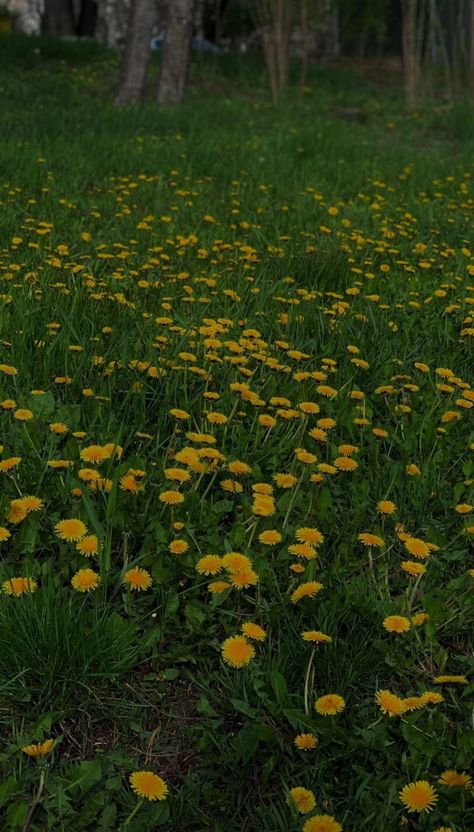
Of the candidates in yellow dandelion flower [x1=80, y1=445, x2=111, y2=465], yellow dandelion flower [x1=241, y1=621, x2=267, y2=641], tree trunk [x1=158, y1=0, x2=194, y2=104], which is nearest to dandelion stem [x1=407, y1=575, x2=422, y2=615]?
yellow dandelion flower [x1=241, y1=621, x2=267, y2=641]

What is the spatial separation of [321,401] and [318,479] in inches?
20.0

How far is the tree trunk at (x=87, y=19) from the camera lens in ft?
61.7

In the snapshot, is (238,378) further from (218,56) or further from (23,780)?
(218,56)

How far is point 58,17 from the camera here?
Result: 56.1ft

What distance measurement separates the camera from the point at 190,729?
141cm

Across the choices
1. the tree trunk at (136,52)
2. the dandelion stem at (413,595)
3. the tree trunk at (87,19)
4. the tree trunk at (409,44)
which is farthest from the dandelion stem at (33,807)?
the tree trunk at (87,19)

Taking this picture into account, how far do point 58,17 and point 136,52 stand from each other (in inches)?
384

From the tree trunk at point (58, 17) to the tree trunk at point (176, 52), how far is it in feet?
30.1

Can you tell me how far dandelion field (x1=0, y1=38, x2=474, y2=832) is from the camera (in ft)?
4.40

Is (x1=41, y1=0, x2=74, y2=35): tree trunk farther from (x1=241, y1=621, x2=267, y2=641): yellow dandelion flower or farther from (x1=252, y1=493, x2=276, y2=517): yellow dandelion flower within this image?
(x1=241, y1=621, x2=267, y2=641): yellow dandelion flower

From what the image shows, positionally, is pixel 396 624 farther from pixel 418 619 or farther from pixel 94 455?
pixel 94 455

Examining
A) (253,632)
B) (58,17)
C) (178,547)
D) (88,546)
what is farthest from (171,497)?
(58,17)

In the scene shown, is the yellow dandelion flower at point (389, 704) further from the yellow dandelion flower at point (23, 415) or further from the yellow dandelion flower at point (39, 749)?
the yellow dandelion flower at point (23, 415)

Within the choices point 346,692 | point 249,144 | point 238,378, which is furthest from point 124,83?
point 346,692
